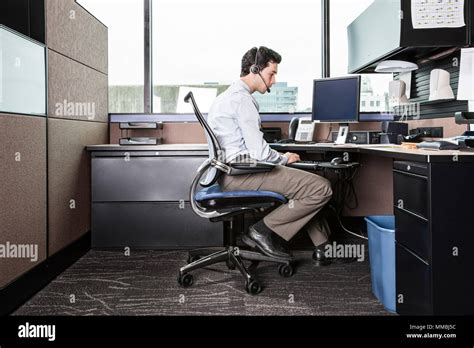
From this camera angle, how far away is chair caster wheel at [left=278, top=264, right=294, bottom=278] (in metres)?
2.28

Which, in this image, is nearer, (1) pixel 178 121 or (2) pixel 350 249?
(2) pixel 350 249

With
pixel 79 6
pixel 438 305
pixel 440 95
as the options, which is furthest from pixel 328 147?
pixel 79 6

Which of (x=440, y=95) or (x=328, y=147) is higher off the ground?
(x=440, y=95)

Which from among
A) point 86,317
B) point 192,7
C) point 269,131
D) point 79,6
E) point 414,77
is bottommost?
point 86,317

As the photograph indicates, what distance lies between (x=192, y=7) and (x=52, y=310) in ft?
7.53

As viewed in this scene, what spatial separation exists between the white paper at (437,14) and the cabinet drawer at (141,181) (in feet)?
4.73

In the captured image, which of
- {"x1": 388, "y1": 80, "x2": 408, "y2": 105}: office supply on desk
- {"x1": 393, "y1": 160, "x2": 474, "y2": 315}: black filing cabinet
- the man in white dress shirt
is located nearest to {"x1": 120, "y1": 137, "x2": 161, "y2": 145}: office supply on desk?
the man in white dress shirt

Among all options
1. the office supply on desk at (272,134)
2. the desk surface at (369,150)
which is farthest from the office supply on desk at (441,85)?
the office supply on desk at (272,134)

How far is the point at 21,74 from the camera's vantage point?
195cm

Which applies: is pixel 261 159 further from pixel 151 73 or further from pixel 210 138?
pixel 151 73

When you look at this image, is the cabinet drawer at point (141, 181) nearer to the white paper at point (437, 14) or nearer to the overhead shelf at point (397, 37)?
the overhead shelf at point (397, 37)

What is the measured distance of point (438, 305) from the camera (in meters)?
1.45

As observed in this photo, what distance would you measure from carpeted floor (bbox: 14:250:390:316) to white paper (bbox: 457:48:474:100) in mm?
972

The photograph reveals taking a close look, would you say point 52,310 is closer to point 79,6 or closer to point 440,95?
point 79,6
